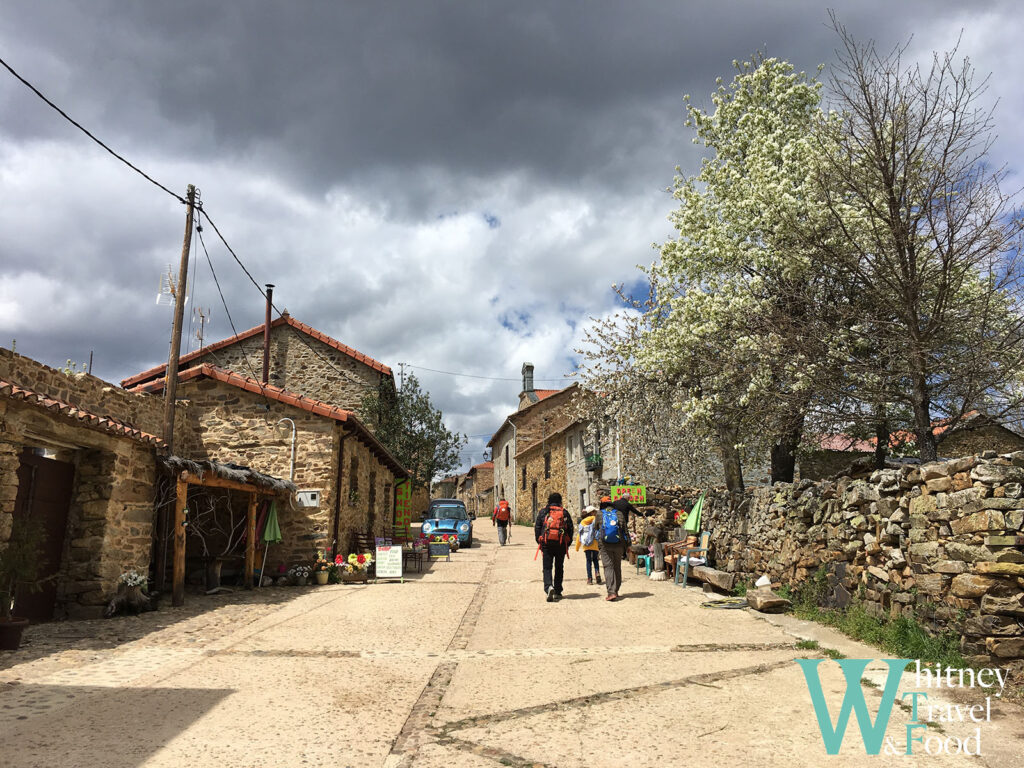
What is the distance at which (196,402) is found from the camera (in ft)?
44.5

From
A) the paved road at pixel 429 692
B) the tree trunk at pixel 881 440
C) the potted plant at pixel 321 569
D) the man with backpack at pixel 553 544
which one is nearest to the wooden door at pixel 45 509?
the paved road at pixel 429 692

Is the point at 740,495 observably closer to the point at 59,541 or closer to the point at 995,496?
the point at 995,496

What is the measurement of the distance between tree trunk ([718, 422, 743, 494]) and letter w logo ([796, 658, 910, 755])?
784 cm

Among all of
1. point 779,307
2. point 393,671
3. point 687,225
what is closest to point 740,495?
point 779,307

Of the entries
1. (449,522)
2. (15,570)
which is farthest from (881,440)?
(449,522)

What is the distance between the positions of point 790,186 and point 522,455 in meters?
28.9

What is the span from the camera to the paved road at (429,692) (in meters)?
3.83

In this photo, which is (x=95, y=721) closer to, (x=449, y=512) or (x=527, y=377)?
(x=449, y=512)

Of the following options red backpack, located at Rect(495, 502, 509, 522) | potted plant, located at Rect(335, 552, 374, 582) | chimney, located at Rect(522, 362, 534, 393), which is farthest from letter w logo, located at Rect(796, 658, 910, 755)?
chimney, located at Rect(522, 362, 534, 393)

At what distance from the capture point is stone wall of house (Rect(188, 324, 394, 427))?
2195 cm

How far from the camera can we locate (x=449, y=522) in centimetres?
2297

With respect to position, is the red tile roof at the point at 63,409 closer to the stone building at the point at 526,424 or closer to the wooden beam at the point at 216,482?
the wooden beam at the point at 216,482

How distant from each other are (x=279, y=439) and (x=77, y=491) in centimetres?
455

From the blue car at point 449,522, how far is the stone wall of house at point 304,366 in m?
4.66
